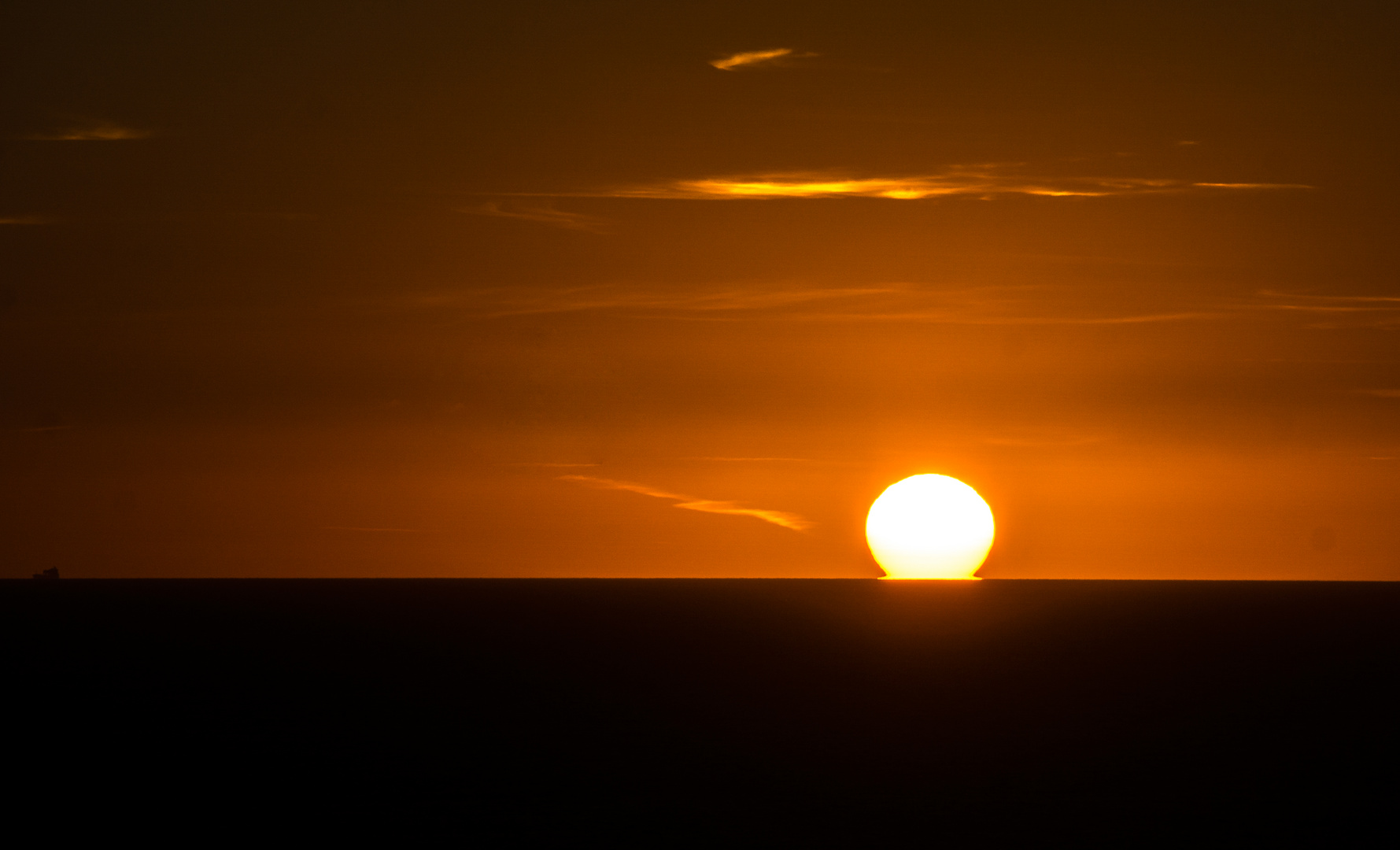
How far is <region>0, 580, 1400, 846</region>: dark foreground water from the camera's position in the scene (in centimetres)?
3469

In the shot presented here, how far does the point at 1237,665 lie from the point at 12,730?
6111cm

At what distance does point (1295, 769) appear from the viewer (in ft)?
137

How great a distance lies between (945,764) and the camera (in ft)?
139

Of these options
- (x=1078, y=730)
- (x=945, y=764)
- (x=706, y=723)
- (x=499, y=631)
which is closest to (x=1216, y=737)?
(x=1078, y=730)

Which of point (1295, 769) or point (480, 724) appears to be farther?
point (480, 724)

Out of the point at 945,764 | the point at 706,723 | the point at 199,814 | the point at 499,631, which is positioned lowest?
the point at 199,814

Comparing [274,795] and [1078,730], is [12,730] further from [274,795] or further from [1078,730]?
[1078,730]

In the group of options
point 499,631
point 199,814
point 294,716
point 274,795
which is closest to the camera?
point 199,814

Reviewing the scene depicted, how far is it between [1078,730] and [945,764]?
34.4 feet

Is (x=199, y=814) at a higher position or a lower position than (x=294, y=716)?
lower

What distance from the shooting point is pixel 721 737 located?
4806cm

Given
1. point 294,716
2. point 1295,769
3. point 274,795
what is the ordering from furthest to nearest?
point 294,716 < point 1295,769 < point 274,795

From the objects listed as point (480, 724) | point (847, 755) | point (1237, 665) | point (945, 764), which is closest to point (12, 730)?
point (480, 724)

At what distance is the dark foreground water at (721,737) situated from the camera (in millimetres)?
34688
